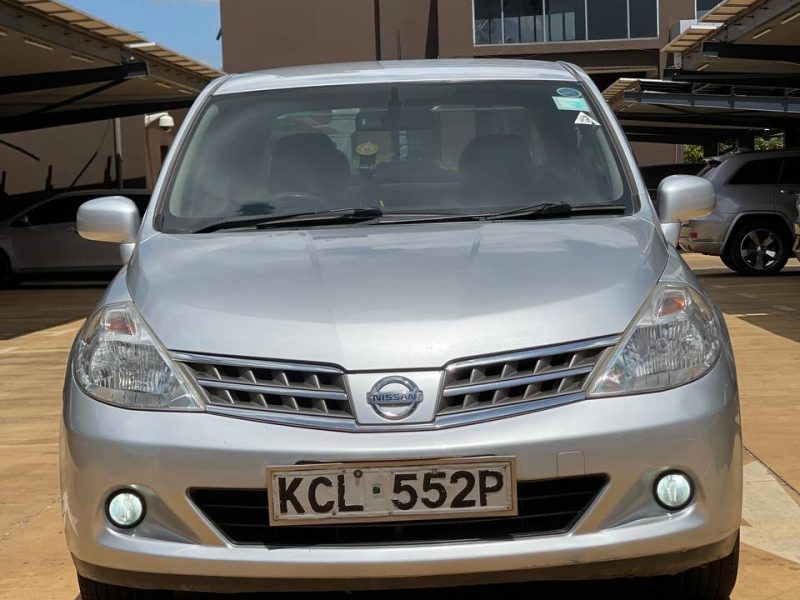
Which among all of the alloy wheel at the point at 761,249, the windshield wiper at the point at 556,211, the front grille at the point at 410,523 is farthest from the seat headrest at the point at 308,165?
the alloy wheel at the point at 761,249

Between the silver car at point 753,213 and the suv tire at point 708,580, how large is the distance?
→ 15058 millimetres

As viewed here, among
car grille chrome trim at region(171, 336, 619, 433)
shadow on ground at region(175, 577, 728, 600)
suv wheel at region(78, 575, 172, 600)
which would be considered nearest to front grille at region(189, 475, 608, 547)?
car grille chrome trim at region(171, 336, 619, 433)

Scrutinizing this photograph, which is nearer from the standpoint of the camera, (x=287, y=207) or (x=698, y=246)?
(x=287, y=207)

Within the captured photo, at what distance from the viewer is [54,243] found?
20.3m

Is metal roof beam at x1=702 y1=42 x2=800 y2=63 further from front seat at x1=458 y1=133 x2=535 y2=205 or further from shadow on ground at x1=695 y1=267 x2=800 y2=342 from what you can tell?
front seat at x1=458 y1=133 x2=535 y2=205

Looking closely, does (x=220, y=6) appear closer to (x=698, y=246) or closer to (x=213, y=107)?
(x=698, y=246)

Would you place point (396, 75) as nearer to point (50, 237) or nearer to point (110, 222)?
point (110, 222)

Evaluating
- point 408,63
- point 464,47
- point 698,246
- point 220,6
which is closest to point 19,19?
point 698,246

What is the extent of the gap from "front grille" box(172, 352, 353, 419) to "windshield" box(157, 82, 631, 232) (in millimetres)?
1036

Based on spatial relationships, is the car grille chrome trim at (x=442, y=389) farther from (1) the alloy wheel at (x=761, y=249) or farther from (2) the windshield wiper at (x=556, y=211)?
(1) the alloy wheel at (x=761, y=249)

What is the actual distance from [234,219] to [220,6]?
45.3m

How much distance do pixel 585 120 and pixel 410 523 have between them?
6.45 feet

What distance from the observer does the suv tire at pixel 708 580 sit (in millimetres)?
3639

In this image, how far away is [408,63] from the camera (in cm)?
527
